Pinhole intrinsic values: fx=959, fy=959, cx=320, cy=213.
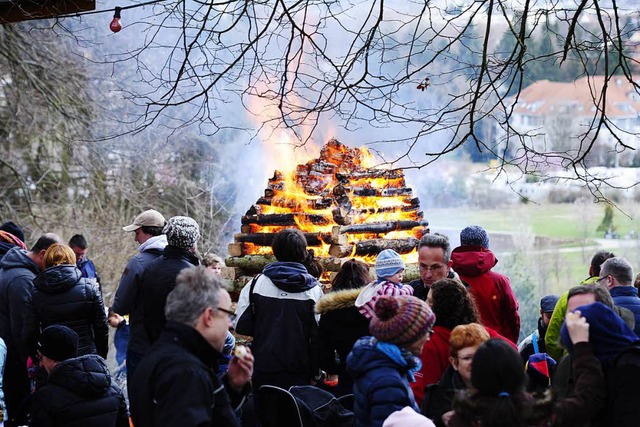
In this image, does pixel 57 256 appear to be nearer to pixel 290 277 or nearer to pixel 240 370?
pixel 290 277

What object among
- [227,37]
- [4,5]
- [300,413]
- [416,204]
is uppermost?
[227,37]

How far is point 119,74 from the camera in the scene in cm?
1797

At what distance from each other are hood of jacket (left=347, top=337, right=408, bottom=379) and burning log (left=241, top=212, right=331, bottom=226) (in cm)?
498

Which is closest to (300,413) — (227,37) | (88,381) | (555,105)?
(88,381)

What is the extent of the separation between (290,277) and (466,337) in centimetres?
213

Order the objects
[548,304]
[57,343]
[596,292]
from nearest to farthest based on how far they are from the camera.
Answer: [596,292]
[57,343]
[548,304]

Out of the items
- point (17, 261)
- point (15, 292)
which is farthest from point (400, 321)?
point (17, 261)

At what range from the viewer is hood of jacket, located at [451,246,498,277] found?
24.0ft

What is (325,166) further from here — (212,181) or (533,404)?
(212,181)

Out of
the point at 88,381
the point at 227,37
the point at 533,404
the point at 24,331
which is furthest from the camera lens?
the point at 227,37

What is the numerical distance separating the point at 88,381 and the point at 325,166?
15.7 feet

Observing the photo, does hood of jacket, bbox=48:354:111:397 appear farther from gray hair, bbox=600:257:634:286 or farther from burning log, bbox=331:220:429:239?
burning log, bbox=331:220:429:239

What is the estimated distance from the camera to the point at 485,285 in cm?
727

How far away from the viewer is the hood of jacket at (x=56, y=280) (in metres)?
7.42
